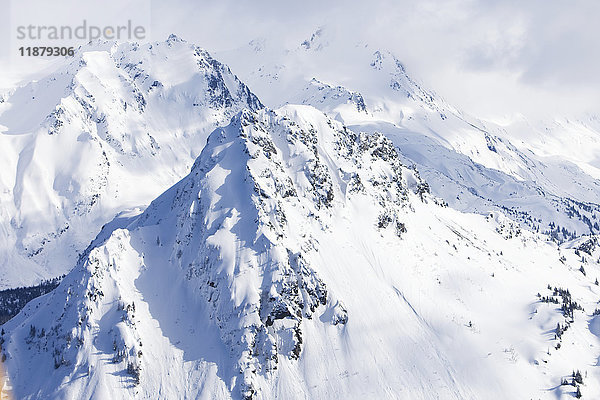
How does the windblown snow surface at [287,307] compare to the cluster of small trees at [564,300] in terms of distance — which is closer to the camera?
the windblown snow surface at [287,307]

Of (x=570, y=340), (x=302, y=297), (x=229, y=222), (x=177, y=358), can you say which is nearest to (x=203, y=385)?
(x=177, y=358)

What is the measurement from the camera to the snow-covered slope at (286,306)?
241ft

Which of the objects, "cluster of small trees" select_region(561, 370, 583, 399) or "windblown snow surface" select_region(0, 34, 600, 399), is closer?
"windblown snow surface" select_region(0, 34, 600, 399)

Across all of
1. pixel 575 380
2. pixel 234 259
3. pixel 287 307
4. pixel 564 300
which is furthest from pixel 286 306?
pixel 564 300

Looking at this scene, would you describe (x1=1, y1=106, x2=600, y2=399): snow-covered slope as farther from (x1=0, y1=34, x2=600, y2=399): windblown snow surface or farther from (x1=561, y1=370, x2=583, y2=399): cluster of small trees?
(x1=561, y1=370, x2=583, y2=399): cluster of small trees

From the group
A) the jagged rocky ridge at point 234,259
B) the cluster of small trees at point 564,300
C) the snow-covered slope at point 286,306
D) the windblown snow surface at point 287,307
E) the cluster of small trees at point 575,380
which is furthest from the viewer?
Result: the cluster of small trees at point 564,300

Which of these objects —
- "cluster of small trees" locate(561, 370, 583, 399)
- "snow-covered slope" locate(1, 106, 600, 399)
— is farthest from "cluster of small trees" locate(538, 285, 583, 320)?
"cluster of small trees" locate(561, 370, 583, 399)

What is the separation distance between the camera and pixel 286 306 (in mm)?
78375

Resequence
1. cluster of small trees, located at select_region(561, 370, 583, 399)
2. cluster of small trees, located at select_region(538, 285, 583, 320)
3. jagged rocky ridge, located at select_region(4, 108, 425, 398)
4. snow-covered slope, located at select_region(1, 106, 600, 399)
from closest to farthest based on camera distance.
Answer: snow-covered slope, located at select_region(1, 106, 600, 399) → jagged rocky ridge, located at select_region(4, 108, 425, 398) → cluster of small trees, located at select_region(561, 370, 583, 399) → cluster of small trees, located at select_region(538, 285, 583, 320)

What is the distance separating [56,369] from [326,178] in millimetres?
54901

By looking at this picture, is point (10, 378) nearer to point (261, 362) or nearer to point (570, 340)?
point (261, 362)

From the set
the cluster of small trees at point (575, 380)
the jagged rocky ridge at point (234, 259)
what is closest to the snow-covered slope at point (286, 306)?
the jagged rocky ridge at point (234, 259)

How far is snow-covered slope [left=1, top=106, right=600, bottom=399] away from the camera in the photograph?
241 feet

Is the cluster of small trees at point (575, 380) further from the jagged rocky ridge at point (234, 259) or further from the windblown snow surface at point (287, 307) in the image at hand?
the jagged rocky ridge at point (234, 259)
